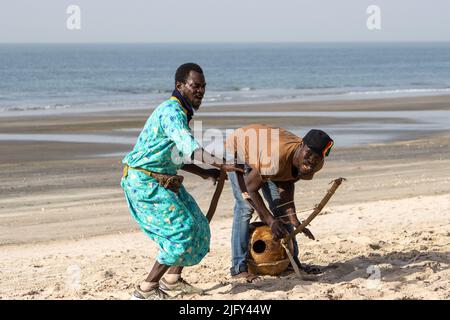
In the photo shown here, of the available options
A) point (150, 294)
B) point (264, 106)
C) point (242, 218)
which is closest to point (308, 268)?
point (242, 218)

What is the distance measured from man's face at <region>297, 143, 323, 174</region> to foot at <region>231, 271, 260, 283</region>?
3.32 feet

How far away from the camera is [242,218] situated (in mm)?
6824

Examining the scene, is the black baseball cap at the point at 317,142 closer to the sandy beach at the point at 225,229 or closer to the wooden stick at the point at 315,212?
the wooden stick at the point at 315,212

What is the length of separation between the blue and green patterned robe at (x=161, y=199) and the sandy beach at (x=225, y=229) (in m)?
0.59

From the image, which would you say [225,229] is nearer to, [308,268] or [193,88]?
[308,268]

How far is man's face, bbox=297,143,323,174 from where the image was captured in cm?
623

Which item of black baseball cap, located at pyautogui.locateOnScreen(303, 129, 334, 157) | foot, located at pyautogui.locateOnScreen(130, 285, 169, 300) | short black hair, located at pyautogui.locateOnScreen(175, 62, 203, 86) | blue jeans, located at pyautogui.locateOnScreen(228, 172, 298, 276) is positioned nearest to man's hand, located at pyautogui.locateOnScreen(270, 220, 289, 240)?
blue jeans, located at pyautogui.locateOnScreen(228, 172, 298, 276)

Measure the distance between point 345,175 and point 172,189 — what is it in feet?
25.9

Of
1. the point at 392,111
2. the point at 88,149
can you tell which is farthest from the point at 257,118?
the point at 88,149

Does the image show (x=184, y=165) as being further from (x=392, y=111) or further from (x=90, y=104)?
(x=90, y=104)

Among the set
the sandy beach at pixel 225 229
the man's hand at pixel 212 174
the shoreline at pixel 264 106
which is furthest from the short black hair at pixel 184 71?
the shoreline at pixel 264 106

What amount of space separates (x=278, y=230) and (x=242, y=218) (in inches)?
16.3

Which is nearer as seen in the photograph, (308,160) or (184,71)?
(184,71)

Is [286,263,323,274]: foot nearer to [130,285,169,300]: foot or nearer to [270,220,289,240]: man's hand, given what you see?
[270,220,289,240]: man's hand
